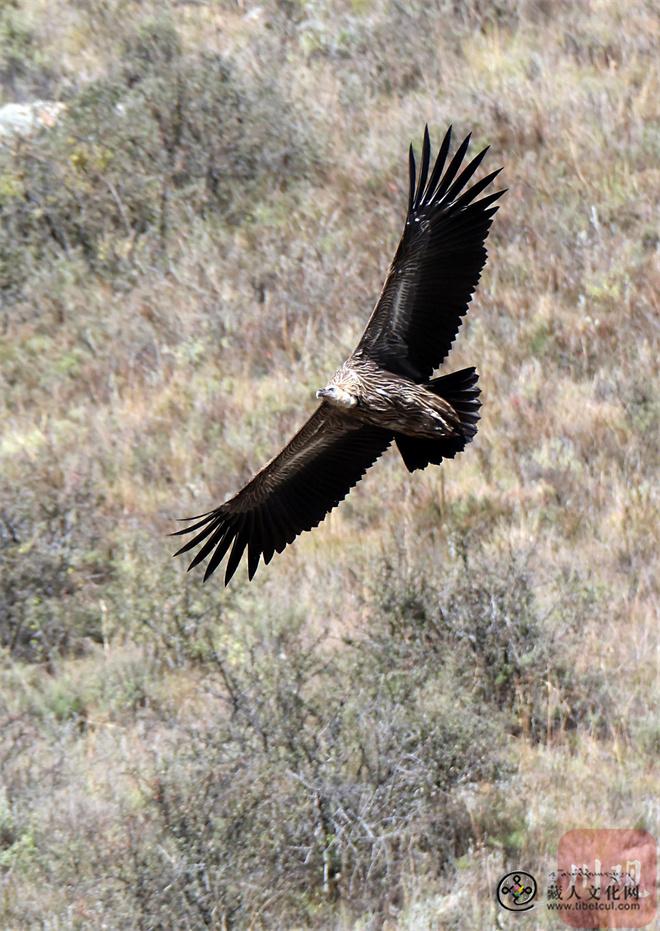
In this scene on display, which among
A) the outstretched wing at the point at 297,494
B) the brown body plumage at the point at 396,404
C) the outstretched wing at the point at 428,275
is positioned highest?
the outstretched wing at the point at 428,275

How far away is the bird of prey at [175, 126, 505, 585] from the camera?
7.14m

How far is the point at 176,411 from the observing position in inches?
444

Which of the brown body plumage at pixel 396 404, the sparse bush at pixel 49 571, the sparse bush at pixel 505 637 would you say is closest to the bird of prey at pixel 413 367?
the brown body plumage at pixel 396 404

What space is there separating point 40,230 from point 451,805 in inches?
324

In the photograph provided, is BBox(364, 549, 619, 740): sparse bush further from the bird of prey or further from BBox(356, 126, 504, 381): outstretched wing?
BBox(356, 126, 504, 381): outstretched wing

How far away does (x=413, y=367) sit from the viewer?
24.4 feet

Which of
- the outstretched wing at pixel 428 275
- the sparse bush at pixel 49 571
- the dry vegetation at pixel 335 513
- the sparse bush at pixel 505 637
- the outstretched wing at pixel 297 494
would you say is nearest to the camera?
the dry vegetation at pixel 335 513

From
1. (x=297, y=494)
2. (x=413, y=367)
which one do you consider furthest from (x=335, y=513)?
(x=413, y=367)

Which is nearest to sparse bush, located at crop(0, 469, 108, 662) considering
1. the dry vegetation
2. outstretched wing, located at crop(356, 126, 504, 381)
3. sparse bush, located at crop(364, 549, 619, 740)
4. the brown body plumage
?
the dry vegetation

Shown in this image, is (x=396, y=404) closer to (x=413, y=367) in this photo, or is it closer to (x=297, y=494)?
(x=413, y=367)

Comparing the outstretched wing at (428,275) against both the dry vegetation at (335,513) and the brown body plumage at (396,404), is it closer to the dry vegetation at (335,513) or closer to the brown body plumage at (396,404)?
the brown body plumage at (396,404)

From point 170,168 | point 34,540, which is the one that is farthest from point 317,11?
point 34,540

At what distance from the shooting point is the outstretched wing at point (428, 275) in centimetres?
712

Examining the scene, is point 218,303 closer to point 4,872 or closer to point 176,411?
point 176,411
